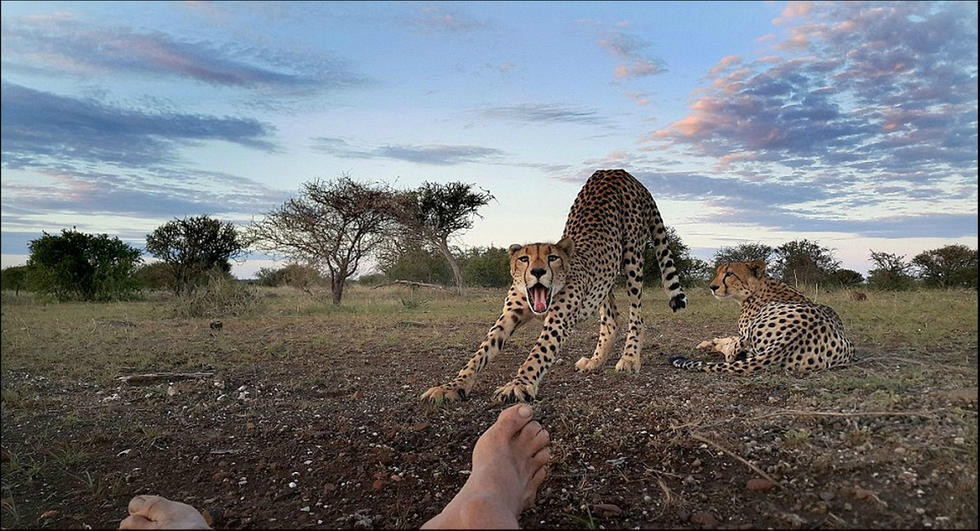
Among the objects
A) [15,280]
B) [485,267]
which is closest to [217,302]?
[485,267]

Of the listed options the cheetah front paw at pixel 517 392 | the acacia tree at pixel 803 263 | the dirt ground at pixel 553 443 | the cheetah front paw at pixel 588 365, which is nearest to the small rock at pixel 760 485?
the dirt ground at pixel 553 443

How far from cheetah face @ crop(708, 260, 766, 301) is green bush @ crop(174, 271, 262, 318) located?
8027mm

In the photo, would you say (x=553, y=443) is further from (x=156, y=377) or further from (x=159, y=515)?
(x=156, y=377)

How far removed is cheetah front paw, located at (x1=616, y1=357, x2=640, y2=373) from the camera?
4388mm

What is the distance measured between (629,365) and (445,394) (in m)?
1.47

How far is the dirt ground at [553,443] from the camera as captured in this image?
6.69 feet

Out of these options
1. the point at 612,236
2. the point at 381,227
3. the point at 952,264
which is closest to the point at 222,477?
the point at 612,236

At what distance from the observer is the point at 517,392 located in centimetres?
354

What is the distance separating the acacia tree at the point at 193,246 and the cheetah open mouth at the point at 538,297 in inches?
674

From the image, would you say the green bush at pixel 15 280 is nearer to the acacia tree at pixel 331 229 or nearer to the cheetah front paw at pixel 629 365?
the acacia tree at pixel 331 229

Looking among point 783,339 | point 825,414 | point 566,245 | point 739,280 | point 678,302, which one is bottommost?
point 825,414

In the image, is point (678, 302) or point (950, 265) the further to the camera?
point (678, 302)

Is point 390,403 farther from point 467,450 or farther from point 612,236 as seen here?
point 612,236

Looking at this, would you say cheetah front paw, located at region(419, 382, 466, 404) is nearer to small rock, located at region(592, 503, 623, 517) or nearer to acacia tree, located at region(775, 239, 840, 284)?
small rock, located at region(592, 503, 623, 517)
